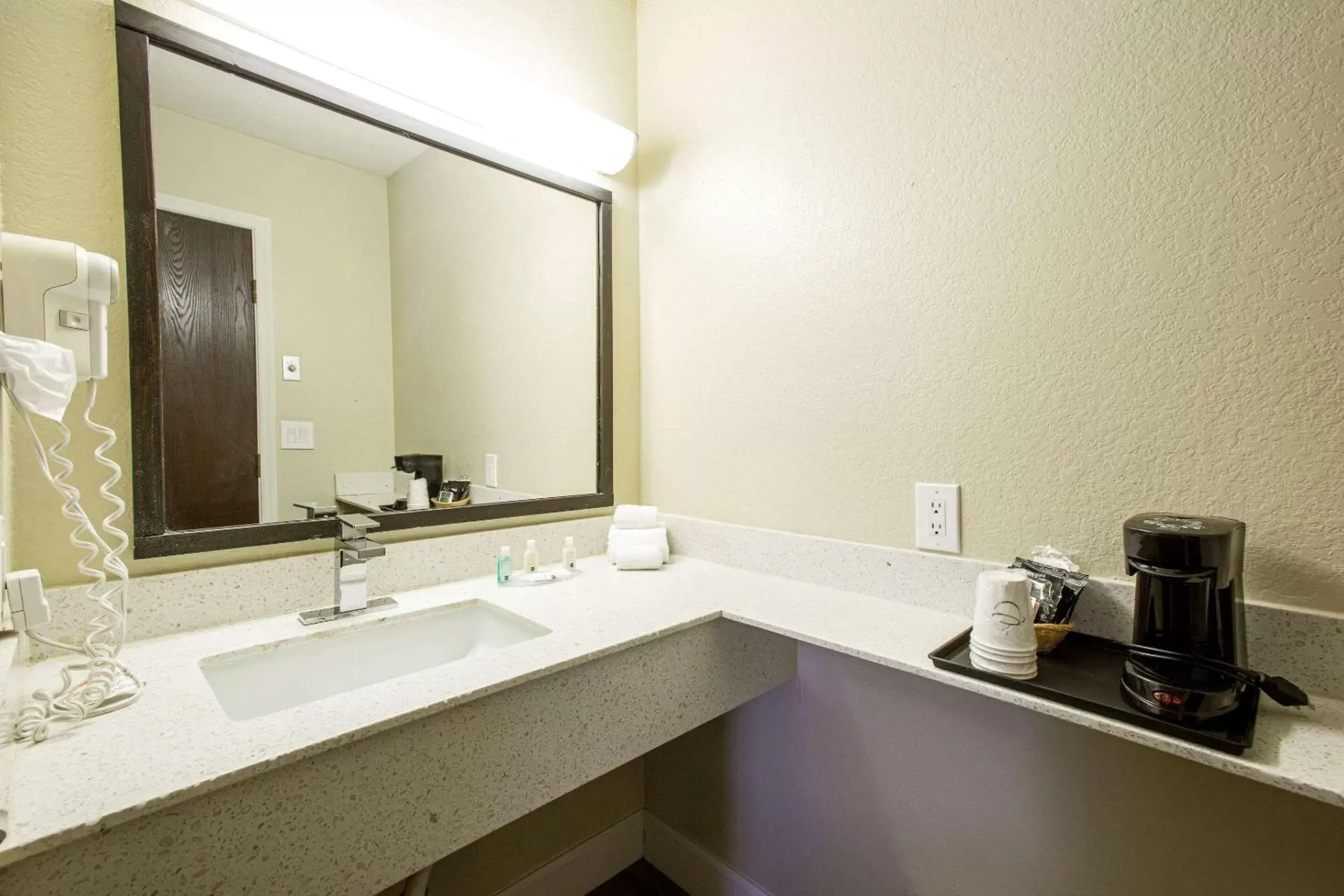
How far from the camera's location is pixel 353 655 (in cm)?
104

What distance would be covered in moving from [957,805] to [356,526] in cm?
121

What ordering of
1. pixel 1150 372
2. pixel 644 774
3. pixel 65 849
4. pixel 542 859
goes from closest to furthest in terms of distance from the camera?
pixel 65 849 → pixel 1150 372 → pixel 542 859 → pixel 644 774

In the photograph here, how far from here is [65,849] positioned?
526 mm

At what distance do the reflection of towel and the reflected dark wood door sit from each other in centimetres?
74

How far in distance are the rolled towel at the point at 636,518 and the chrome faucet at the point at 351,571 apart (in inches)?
23.4

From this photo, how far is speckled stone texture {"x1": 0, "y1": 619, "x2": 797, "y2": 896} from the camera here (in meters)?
0.57

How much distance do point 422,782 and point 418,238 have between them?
1.08 meters

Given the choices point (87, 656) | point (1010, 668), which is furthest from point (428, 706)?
point (1010, 668)

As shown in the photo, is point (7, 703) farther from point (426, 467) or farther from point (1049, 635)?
point (1049, 635)

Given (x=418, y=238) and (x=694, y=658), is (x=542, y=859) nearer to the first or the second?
(x=694, y=658)

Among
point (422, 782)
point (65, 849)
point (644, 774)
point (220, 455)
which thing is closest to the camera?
point (65, 849)

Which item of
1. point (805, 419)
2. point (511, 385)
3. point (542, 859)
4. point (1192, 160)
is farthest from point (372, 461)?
point (1192, 160)

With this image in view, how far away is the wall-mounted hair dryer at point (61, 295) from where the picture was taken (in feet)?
2.30

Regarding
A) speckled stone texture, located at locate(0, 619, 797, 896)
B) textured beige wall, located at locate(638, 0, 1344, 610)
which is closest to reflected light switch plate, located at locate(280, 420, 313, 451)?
speckled stone texture, located at locate(0, 619, 797, 896)
